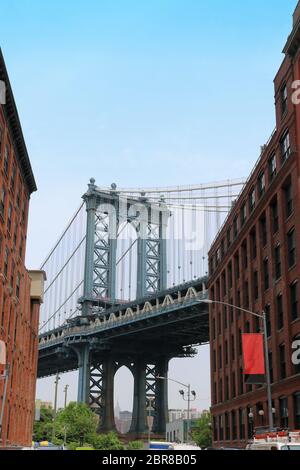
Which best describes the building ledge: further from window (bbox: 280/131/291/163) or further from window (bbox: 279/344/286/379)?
window (bbox: 280/131/291/163)

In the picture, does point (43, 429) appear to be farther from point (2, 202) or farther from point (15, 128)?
point (15, 128)

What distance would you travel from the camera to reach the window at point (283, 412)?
3912cm

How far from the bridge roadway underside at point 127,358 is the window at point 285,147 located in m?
69.3

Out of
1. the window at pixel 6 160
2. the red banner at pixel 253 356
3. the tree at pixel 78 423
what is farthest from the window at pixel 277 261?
the tree at pixel 78 423

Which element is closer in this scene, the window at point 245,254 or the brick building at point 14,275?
the brick building at point 14,275

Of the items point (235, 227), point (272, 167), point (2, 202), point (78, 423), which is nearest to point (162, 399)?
point (78, 423)

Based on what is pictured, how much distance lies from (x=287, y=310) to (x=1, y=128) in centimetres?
2591

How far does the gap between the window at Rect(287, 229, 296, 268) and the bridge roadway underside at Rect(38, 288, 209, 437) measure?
69883 millimetres

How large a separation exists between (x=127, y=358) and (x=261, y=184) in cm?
8573

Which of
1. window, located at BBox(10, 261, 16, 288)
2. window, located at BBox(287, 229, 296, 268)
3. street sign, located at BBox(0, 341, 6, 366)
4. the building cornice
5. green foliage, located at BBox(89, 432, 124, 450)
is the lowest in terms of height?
green foliage, located at BBox(89, 432, 124, 450)

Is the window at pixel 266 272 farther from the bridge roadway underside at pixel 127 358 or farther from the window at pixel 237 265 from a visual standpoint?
the bridge roadway underside at pixel 127 358

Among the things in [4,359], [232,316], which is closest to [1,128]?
[4,359]

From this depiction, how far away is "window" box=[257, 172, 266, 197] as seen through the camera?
156 feet

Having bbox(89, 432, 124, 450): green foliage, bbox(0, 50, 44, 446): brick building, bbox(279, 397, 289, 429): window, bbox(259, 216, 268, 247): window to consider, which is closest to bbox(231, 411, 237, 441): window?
bbox(279, 397, 289, 429): window
